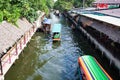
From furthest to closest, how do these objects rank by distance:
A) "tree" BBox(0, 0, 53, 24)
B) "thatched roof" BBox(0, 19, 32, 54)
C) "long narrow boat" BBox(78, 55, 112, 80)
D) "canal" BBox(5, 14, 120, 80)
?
1. "tree" BBox(0, 0, 53, 24)
2. "canal" BBox(5, 14, 120, 80)
3. "thatched roof" BBox(0, 19, 32, 54)
4. "long narrow boat" BBox(78, 55, 112, 80)

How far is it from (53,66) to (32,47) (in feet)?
28.4

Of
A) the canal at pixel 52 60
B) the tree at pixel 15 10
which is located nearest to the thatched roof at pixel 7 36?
the tree at pixel 15 10

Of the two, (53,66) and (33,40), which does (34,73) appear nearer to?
(53,66)

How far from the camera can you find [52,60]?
26.8 m

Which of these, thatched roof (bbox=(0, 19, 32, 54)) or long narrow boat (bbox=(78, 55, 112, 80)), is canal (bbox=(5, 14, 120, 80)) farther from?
thatched roof (bbox=(0, 19, 32, 54))

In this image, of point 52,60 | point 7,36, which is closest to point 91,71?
point 7,36

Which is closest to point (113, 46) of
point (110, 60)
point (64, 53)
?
point (110, 60)

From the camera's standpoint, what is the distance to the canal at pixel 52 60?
2156 cm

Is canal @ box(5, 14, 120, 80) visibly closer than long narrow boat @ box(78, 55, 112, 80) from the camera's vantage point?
No

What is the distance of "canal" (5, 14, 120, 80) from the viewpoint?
2156cm

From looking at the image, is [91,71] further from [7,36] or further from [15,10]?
Result: [15,10]

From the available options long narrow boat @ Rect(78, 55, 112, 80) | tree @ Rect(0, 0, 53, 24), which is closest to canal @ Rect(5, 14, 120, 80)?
long narrow boat @ Rect(78, 55, 112, 80)

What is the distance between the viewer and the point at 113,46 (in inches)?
944

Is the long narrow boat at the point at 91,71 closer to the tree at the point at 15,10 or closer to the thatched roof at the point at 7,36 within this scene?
the thatched roof at the point at 7,36
